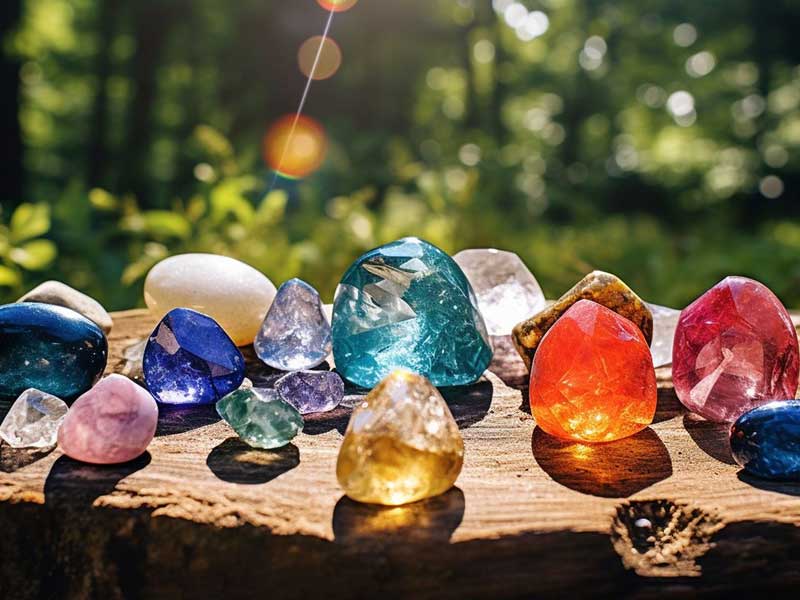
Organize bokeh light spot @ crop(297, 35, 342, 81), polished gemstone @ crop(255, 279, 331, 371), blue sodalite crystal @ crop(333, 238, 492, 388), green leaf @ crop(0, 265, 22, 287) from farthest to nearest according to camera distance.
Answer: bokeh light spot @ crop(297, 35, 342, 81), green leaf @ crop(0, 265, 22, 287), polished gemstone @ crop(255, 279, 331, 371), blue sodalite crystal @ crop(333, 238, 492, 388)

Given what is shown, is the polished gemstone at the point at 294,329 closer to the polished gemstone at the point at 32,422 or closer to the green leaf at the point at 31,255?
the polished gemstone at the point at 32,422

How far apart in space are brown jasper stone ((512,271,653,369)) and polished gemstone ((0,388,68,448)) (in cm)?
107

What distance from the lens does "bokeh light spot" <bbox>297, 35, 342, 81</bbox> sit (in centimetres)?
845

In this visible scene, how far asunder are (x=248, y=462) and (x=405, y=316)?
521 millimetres

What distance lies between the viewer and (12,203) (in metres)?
4.73

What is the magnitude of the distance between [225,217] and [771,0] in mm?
8750

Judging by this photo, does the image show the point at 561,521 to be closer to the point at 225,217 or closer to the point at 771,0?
the point at 225,217

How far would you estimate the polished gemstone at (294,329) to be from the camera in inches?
70.4

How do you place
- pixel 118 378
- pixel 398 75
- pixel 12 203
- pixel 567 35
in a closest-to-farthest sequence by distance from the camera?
pixel 118 378
pixel 12 203
pixel 398 75
pixel 567 35

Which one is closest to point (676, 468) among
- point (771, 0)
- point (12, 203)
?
point (12, 203)

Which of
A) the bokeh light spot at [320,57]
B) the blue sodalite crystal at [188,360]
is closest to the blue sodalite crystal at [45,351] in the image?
the blue sodalite crystal at [188,360]

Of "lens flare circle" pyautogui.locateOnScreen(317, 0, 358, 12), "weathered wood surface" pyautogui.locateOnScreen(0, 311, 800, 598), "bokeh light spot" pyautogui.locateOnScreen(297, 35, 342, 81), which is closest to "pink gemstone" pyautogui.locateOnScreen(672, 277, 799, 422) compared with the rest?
"weathered wood surface" pyautogui.locateOnScreen(0, 311, 800, 598)

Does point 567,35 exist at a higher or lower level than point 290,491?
higher

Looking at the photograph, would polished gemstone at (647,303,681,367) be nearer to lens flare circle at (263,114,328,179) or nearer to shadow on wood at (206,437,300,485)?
shadow on wood at (206,437,300,485)
